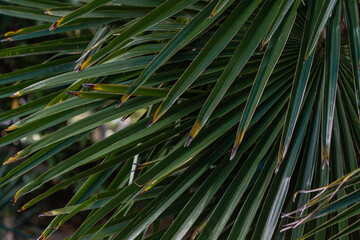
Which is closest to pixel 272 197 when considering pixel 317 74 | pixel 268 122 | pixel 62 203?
pixel 268 122

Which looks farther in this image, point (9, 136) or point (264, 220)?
point (9, 136)

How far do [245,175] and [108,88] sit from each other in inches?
13.0

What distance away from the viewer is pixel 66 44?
120cm

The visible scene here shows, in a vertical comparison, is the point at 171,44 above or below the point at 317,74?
above

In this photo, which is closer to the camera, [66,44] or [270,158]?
Result: [270,158]

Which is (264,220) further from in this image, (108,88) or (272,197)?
(108,88)

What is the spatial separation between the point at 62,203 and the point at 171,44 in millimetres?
2114

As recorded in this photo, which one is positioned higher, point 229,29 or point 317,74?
point 229,29

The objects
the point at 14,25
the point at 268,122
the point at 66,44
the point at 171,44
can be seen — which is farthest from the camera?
the point at 14,25

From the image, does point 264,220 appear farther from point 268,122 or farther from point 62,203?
point 62,203

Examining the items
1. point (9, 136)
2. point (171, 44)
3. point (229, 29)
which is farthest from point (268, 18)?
point (9, 136)

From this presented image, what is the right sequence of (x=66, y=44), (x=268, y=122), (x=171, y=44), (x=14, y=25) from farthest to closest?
1. (x=14, y=25)
2. (x=66, y=44)
3. (x=268, y=122)
4. (x=171, y=44)

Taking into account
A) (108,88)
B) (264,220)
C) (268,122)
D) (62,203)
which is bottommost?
(62,203)

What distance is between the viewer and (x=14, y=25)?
2.53 metres
